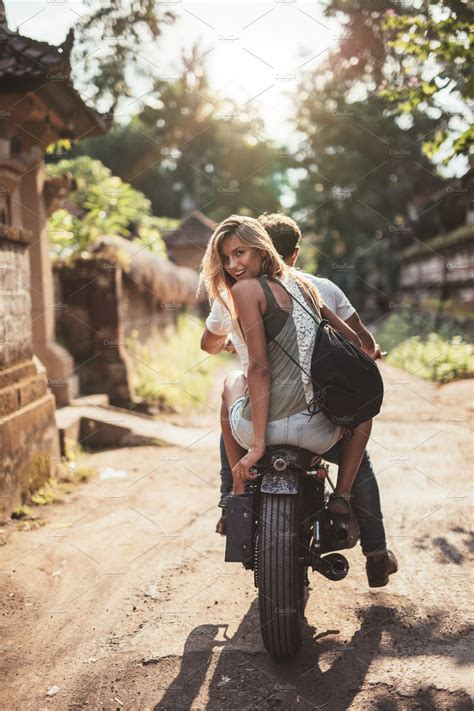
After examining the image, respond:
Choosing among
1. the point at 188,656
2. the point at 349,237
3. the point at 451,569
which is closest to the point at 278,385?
the point at 188,656

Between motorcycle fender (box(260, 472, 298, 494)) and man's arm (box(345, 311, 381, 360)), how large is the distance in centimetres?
86

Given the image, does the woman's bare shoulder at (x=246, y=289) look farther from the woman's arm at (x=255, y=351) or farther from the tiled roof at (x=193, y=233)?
the tiled roof at (x=193, y=233)

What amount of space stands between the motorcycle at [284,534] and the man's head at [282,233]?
1003 millimetres

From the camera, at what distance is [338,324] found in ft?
9.71

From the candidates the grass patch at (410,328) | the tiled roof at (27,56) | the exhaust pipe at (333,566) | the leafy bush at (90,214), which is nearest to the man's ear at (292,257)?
Answer: the exhaust pipe at (333,566)

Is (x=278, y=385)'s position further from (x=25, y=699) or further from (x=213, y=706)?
(x=25, y=699)

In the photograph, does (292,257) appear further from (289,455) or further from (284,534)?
(284,534)

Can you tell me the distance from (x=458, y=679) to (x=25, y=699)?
1.60 metres

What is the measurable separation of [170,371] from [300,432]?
27.2 feet

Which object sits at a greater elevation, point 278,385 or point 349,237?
point 349,237

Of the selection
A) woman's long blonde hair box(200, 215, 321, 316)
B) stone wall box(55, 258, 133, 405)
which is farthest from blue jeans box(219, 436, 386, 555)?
stone wall box(55, 258, 133, 405)

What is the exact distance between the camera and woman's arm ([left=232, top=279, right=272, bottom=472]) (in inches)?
104

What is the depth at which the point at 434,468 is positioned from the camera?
5691 millimetres

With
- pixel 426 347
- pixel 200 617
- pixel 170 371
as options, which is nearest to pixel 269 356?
pixel 200 617
